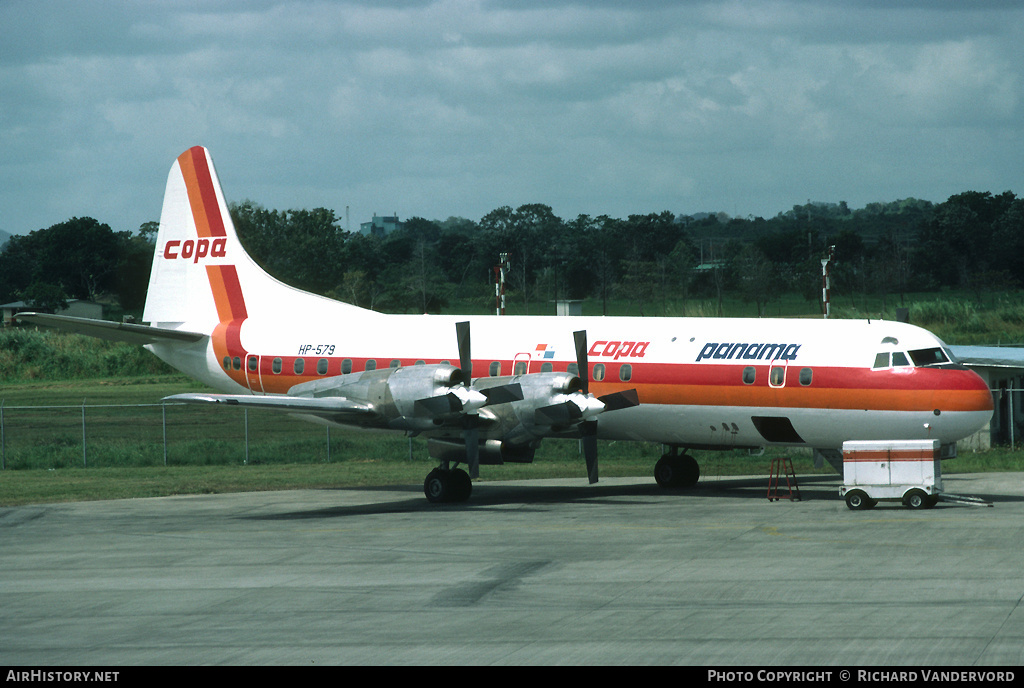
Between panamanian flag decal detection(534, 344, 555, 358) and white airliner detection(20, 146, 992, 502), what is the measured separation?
0.15 ft

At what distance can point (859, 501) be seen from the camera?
2452 cm

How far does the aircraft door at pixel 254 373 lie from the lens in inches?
1239

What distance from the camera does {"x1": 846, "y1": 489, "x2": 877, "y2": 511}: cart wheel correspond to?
24484 millimetres

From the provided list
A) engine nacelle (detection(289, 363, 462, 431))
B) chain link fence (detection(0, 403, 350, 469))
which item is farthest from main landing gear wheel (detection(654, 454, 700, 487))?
chain link fence (detection(0, 403, 350, 469))

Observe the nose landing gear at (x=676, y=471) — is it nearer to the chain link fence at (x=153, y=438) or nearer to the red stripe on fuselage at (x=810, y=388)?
the red stripe on fuselage at (x=810, y=388)

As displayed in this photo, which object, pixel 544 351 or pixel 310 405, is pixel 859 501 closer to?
pixel 544 351

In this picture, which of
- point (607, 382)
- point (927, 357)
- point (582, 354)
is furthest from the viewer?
point (607, 382)

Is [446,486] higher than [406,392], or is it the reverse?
[406,392]

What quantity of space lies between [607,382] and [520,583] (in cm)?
1111

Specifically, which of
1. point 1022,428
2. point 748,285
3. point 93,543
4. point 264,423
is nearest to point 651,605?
point 93,543

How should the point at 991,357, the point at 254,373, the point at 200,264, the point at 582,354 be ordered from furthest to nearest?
the point at 991,357
the point at 200,264
the point at 254,373
the point at 582,354

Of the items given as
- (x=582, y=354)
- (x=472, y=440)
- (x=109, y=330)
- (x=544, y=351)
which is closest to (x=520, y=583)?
(x=472, y=440)

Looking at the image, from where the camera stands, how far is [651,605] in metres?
15.1

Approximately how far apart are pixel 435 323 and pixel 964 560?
15528 millimetres
